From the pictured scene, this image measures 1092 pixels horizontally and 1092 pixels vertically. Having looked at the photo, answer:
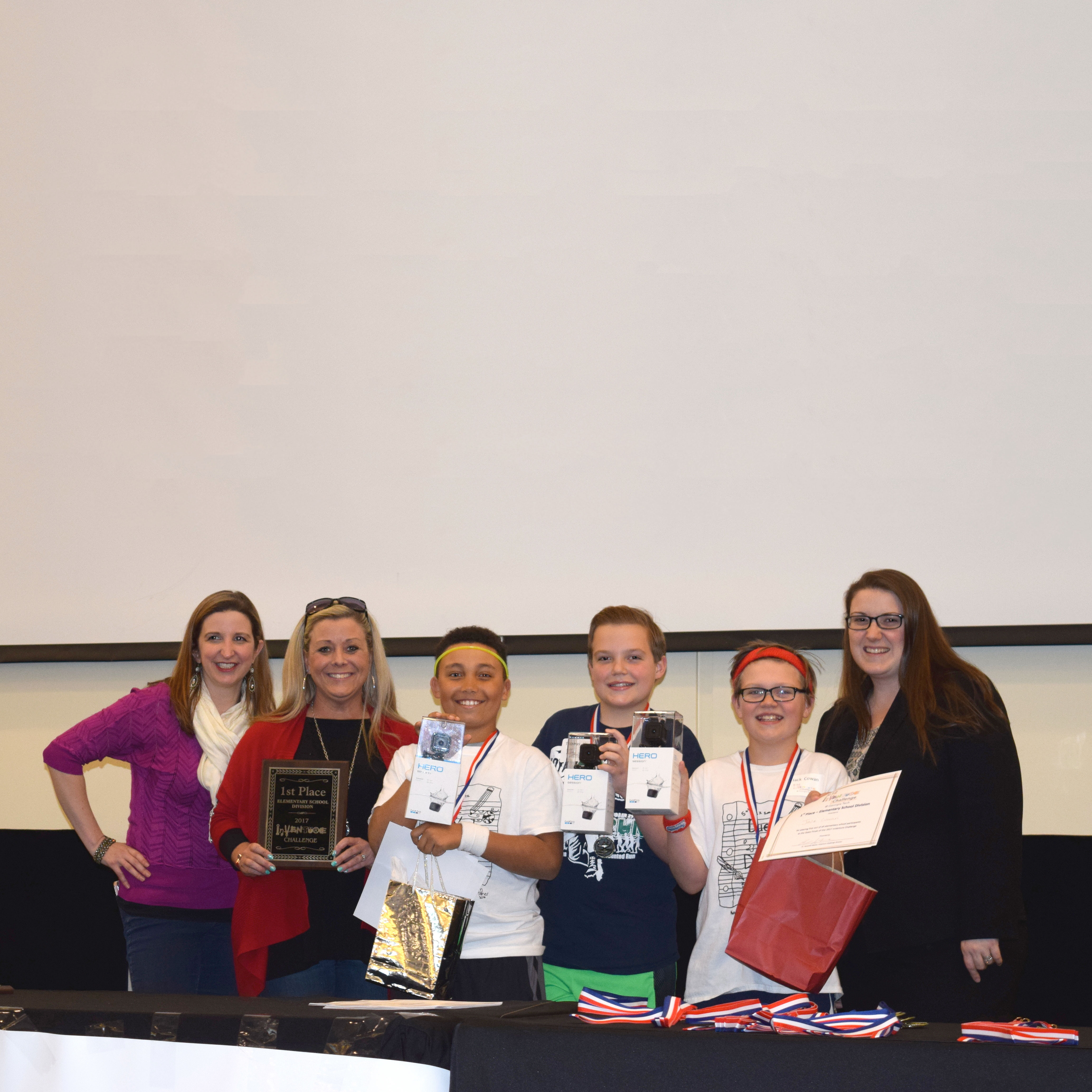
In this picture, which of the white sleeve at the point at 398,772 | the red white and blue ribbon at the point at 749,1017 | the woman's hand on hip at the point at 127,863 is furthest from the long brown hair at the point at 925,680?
the woman's hand on hip at the point at 127,863

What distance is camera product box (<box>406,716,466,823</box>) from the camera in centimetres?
208

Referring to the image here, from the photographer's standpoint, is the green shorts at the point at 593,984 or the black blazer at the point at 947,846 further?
the green shorts at the point at 593,984

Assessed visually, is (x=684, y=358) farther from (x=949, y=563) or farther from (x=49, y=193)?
(x=49, y=193)

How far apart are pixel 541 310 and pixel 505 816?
1.87 meters

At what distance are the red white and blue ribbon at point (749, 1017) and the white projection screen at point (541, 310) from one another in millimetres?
1941

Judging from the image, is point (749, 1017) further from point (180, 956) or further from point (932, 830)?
point (180, 956)

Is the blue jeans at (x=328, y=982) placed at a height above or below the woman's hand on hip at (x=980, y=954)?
below

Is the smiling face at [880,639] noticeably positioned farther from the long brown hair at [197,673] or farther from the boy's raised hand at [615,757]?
the long brown hair at [197,673]

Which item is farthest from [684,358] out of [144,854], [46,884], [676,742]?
[46,884]

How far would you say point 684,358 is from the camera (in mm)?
Answer: 3500

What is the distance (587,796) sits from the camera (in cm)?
208

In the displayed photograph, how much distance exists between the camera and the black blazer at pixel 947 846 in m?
2.22

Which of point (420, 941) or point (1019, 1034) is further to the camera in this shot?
point (420, 941)

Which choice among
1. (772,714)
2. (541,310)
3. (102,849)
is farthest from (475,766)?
(541,310)
